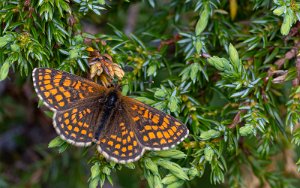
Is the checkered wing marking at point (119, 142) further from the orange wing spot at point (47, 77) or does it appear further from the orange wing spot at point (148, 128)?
the orange wing spot at point (47, 77)

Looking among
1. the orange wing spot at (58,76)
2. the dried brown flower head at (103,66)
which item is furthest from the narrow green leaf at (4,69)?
the dried brown flower head at (103,66)

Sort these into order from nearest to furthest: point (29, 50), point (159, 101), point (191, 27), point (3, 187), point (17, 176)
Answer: point (29, 50) → point (159, 101) → point (191, 27) → point (3, 187) → point (17, 176)

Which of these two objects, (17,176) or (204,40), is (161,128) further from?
(17,176)

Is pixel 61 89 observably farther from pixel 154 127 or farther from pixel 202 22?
pixel 202 22

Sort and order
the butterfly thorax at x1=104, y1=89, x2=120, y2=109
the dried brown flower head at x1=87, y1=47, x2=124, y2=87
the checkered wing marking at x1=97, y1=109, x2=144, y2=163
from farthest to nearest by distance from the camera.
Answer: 1. the butterfly thorax at x1=104, y1=89, x2=120, y2=109
2. the dried brown flower head at x1=87, y1=47, x2=124, y2=87
3. the checkered wing marking at x1=97, y1=109, x2=144, y2=163

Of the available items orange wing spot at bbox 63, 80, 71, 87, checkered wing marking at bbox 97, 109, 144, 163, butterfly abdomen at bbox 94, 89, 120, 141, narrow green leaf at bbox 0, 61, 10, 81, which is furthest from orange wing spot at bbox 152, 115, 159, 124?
narrow green leaf at bbox 0, 61, 10, 81

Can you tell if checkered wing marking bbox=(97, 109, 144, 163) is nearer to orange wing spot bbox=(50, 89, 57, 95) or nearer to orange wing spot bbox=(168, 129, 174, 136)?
orange wing spot bbox=(168, 129, 174, 136)

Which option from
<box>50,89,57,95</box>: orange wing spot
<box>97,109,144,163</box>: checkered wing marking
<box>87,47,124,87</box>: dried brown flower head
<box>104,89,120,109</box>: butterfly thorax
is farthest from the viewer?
<box>104,89,120,109</box>: butterfly thorax

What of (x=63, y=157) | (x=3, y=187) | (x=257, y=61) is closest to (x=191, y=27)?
(x=257, y=61)
